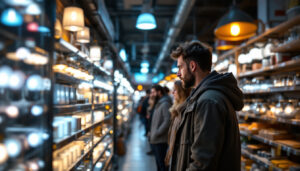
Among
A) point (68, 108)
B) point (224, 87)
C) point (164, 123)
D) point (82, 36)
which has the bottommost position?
point (164, 123)

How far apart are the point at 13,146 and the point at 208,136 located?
1169 millimetres

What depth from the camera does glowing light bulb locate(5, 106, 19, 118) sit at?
1.46m

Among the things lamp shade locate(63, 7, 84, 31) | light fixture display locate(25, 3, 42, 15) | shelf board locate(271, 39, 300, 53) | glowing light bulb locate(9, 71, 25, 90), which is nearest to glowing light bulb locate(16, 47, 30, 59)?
glowing light bulb locate(9, 71, 25, 90)

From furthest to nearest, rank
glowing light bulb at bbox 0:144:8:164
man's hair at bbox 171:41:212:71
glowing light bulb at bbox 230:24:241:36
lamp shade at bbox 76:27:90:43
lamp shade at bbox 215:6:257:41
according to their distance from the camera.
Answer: glowing light bulb at bbox 230:24:241:36
lamp shade at bbox 215:6:257:41
lamp shade at bbox 76:27:90:43
man's hair at bbox 171:41:212:71
glowing light bulb at bbox 0:144:8:164

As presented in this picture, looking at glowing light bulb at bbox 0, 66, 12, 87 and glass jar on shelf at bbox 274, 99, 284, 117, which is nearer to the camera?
glowing light bulb at bbox 0, 66, 12, 87

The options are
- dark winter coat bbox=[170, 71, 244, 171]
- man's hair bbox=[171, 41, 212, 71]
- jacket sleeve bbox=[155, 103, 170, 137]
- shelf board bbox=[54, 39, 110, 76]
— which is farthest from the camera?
jacket sleeve bbox=[155, 103, 170, 137]

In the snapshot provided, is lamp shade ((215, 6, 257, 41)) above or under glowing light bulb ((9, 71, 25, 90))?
above

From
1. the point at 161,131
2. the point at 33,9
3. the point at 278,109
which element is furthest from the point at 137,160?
the point at 33,9

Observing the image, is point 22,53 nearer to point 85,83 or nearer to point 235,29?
point 85,83

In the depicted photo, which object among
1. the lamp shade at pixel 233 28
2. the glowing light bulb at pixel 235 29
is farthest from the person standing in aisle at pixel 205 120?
the glowing light bulb at pixel 235 29

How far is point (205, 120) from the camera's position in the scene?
64.7 inches

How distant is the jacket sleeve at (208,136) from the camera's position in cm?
159

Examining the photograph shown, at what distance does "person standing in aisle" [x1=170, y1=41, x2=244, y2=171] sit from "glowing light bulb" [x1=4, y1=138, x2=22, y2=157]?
107 cm

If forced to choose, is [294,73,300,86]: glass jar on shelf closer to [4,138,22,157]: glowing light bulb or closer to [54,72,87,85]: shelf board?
[54,72,87,85]: shelf board
